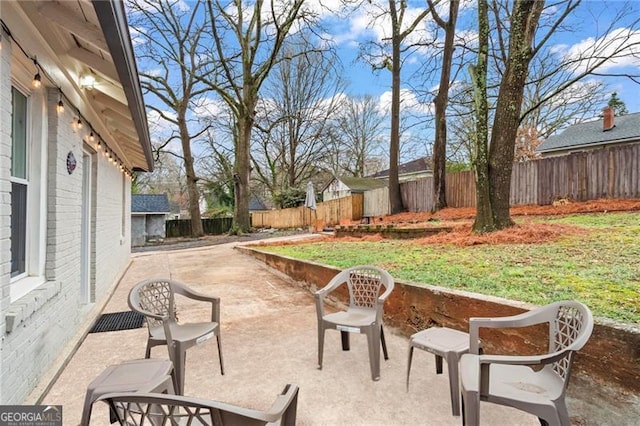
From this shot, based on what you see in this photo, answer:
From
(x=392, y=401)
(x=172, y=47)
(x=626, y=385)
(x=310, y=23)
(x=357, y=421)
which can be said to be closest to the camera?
(x=626, y=385)

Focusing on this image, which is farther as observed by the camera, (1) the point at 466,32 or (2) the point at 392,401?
(1) the point at 466,32

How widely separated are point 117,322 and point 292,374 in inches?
99.9

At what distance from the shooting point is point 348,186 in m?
25.7

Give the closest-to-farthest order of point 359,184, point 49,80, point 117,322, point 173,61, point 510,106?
point 49,80, point 117,322, point 510,106, point 173,61, point 359,184

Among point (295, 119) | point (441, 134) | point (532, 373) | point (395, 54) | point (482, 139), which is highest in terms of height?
point (295, 119)

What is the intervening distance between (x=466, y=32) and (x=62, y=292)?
1125 centimetres

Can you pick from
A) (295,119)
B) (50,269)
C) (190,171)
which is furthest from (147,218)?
(50,269)

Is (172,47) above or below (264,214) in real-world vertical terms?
above

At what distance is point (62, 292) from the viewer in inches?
121

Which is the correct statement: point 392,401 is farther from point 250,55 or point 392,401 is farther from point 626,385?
point 250,55

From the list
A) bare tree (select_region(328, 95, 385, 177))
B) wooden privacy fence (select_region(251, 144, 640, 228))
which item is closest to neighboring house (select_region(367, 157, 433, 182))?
bare tree (select_region(328, 95, 385, 177))

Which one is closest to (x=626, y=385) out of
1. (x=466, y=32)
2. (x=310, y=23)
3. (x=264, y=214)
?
(x=466, y=32)

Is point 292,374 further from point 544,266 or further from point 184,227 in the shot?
point 184,227

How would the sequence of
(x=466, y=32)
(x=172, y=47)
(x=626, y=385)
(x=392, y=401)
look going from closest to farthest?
(x=626, y=385) → (x=392, y=401) → (x=466, y=32) → (x=172, y=47)
